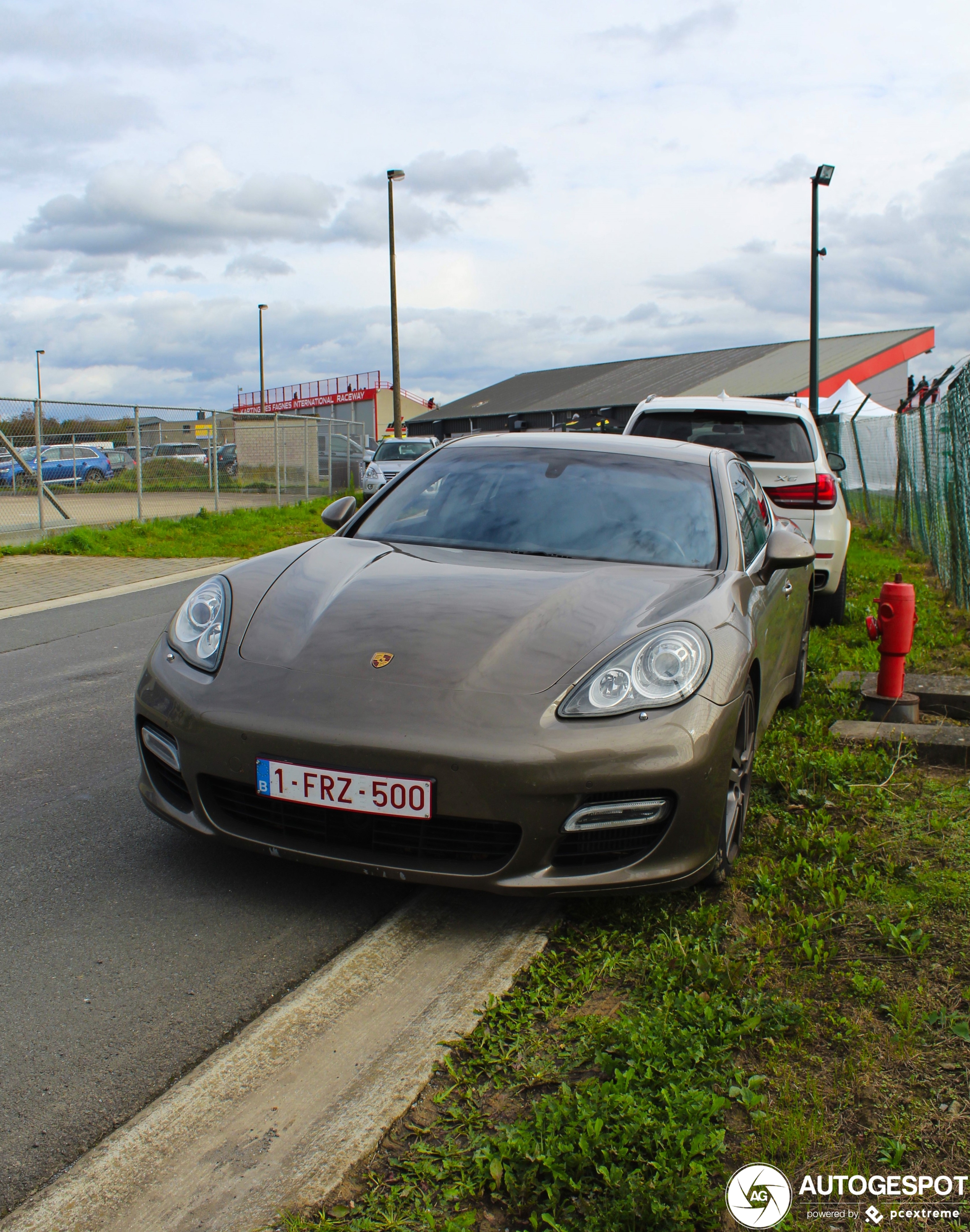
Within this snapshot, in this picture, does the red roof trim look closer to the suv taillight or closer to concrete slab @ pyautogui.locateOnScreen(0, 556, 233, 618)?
concrete slab @ pyautogui.locateOnScreen(0, 556, 233, 618)

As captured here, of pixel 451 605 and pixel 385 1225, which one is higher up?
pixel 451 605

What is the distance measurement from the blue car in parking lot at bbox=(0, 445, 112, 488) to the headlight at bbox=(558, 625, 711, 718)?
40.2 feet

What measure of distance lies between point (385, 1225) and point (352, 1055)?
0.55 m

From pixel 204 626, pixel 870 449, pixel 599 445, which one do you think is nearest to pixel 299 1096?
pixel 204 626

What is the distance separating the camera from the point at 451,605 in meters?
3.10

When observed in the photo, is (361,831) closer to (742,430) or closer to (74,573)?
(742,430)

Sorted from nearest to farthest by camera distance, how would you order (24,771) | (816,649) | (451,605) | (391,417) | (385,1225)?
(385,1225)
(451,605)
(24,771)
(816,649)
(391,417)

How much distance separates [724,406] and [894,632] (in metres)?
3.32

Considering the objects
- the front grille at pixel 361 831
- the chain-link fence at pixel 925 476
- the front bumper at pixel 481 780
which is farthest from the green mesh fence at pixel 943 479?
the front grille at pixel 361 831

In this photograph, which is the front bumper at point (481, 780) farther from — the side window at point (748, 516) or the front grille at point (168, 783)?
the side window at point (748, 516)

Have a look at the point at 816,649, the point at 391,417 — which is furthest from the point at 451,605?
the point at 391,417

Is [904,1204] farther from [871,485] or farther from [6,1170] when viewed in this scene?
[871,485]

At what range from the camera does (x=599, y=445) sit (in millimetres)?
4367

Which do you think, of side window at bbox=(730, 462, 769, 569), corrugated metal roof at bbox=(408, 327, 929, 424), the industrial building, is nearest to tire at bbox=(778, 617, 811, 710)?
side window at bbox=(730, 462, 769, 569)
